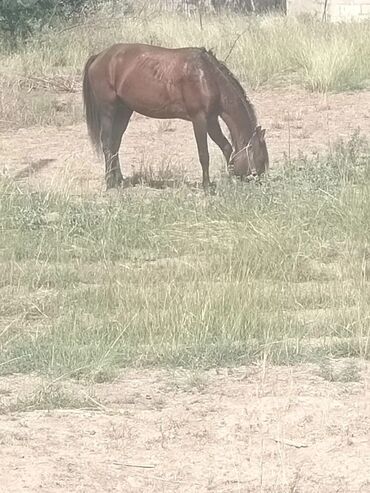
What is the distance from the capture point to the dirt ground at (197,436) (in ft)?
13.7

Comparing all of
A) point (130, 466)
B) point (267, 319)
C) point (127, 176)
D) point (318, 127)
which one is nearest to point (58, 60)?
point (318, 127)

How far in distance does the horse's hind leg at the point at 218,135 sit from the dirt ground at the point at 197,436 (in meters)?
4.85

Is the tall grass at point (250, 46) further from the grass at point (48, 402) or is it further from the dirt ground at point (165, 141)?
the grass at point (48, 402)

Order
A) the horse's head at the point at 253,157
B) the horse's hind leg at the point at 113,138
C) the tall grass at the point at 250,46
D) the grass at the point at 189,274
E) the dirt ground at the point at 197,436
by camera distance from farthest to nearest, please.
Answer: the tall grass at the point at 250,46 < the horse's hind leg at the point at 113,138 < the horse's head at the point at 253,157 < the grass at the point at 189,274 < the dirt ground at the point at 197,436

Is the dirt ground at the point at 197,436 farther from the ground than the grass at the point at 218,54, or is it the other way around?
the dirt ground at the point at 197,436

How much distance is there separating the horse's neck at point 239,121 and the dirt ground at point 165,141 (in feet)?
3.25

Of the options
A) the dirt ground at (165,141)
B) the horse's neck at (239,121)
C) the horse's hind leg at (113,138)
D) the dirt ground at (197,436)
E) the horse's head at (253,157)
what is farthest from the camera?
the dirt ground at (165,141)

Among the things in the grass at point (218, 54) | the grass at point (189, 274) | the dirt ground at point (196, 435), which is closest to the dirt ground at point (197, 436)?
the dirt ground at point (196, 435)

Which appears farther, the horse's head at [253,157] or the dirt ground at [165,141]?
the dirt ground at [165,141]

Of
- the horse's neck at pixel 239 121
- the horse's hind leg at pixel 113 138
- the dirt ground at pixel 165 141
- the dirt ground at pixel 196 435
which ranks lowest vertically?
the dirt ground at pixel 165 141

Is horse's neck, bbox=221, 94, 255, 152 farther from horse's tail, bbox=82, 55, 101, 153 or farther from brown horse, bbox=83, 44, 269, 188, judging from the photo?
horse's tail, bbox=82, 55, 101, 153

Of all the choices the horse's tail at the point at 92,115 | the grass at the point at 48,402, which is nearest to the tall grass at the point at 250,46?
the horse's tail at the point at 92,115

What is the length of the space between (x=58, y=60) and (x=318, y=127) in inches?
207

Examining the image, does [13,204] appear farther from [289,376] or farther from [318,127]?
[318,127]
